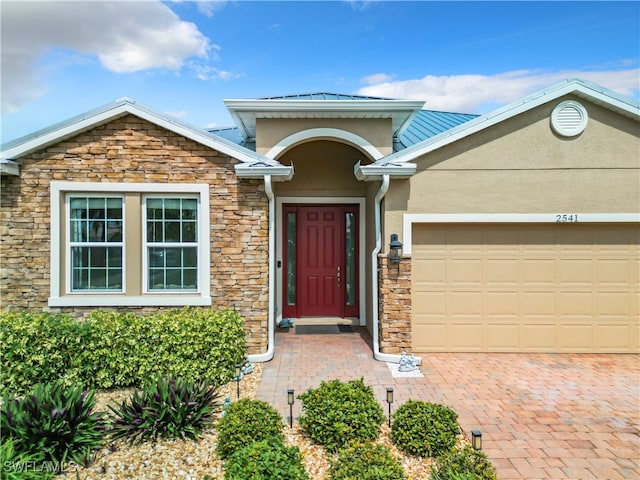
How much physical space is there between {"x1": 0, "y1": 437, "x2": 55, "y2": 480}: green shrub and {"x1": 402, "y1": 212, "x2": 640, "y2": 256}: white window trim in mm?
5730

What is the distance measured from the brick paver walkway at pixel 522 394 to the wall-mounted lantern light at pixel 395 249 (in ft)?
6.33

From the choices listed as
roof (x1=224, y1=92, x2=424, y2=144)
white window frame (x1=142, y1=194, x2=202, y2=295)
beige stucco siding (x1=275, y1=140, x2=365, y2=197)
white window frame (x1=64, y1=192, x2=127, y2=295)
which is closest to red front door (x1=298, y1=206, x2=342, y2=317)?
beige stucco siding (x1=275, y1=140, x2=365, y2=197)

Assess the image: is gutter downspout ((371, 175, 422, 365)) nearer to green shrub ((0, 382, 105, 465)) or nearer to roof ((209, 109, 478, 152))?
roof ((209, 109, 478, 152))

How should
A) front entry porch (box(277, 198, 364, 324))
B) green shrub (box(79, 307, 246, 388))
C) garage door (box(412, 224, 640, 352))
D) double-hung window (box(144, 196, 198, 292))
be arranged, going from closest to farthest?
green shrub (box(79, 307, 246, 388)) < double-hung window (box(144, 196, 198, 292)) < garage door (box(412, 224, 640, 352)) < front entry porch (box(277, 198, 364, 324))

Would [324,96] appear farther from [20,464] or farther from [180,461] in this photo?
[20,464]

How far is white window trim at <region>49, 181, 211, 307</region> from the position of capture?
6234 millimetres

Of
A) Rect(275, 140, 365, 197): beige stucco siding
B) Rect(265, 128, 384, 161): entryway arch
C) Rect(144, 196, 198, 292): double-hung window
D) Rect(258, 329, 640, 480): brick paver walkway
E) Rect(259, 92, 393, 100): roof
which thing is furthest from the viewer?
Rect(275, 140, 365, 197): beige stucco siding

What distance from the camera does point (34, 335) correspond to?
523 centimetres

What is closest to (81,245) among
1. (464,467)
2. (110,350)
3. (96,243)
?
(96,243)

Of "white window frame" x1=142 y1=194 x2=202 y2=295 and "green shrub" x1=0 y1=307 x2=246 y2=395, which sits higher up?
"white window frame" x1=142 y1=194 x2=202 y2=295

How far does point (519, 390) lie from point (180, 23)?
959 centimetres

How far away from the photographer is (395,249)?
6.52 metres

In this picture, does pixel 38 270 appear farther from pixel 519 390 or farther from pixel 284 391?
pixel 519 390

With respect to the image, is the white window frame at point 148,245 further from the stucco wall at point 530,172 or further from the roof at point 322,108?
the stucco wall at point 530,172
